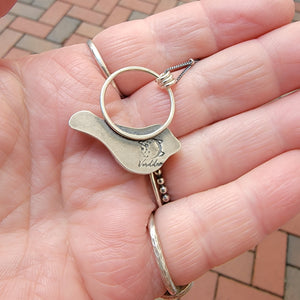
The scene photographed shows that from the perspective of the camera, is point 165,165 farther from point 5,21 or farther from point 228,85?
point 5,21

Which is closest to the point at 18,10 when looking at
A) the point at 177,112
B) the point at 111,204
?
the point at 177,112

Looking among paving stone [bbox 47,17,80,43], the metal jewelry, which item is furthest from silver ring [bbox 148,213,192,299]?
paving stone [bbox 47,17,80,43]

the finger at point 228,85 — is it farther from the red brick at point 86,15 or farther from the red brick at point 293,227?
the red brick at point 86,15

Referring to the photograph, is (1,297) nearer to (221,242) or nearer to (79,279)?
(79,279)

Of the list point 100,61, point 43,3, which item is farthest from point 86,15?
point 100,61

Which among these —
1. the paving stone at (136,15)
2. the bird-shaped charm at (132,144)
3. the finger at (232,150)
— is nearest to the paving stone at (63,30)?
the paving stone at (136,15)
